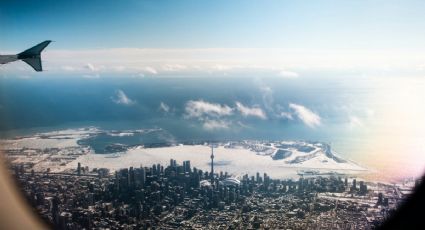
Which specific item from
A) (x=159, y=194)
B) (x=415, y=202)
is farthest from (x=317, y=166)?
(x=415, y=202)

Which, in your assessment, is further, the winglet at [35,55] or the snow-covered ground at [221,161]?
the snow-covered ground at [221,161]

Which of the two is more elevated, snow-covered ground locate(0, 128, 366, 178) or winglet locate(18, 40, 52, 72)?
winglet locate(18, 40, 52, 72)

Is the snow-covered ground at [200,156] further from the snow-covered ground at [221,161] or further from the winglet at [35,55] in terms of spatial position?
the winglet at [35,55]

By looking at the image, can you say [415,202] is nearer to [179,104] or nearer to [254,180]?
[254,180]

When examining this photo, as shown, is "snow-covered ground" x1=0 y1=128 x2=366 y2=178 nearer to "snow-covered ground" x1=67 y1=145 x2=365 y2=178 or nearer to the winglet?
"snow-covered ground" x1=67 y1=145 x2=365 y2=178

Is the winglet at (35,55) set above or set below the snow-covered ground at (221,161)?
above

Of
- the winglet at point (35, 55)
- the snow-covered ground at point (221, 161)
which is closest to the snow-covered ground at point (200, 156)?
the snow-covered ground at point (221, 161)

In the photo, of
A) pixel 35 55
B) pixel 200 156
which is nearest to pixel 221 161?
pixel 200 156

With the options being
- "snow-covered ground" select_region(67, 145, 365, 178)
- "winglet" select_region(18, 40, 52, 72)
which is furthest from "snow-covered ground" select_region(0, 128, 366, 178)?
"winglet" select_region(18, 40, 52, 72)

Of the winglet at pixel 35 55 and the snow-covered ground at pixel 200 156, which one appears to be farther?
the snow-covered ground at pixel 200 156

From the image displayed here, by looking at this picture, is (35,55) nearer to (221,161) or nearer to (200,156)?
(221,161)

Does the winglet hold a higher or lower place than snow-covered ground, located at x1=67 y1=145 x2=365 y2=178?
higher

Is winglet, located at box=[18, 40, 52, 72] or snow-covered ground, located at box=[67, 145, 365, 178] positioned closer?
winglet, located at box=[18, 40, 52, 72]
